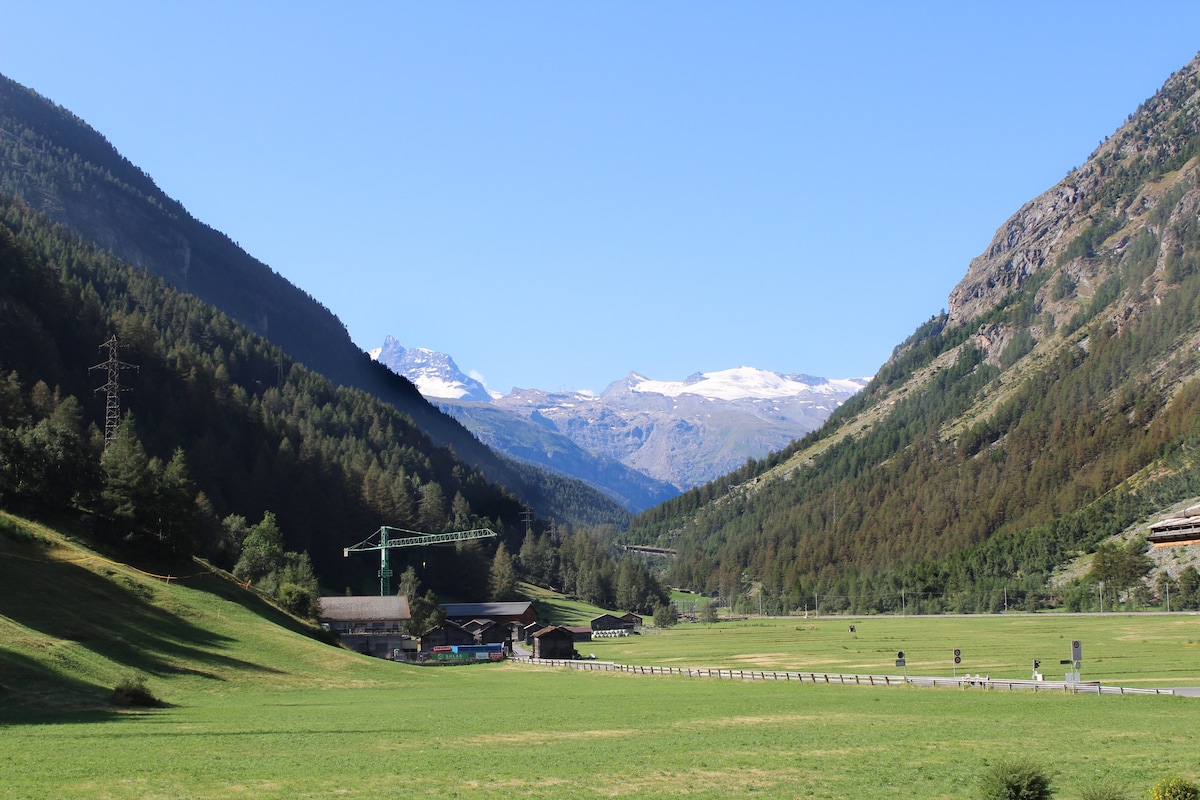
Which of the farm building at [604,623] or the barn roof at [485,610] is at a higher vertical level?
the barn roof at [485,610]

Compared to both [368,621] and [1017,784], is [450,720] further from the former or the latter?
[368,621]

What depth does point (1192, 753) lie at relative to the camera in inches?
1463

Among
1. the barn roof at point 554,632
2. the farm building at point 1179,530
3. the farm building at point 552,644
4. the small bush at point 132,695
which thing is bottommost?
the farm building at point 552,644

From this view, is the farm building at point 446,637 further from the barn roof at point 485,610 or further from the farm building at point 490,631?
the barn roof at point 485,610

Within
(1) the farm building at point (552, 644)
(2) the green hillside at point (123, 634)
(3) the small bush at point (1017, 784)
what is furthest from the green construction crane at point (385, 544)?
(3) the small bush at point (1017, 784)

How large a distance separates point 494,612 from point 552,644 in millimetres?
41276

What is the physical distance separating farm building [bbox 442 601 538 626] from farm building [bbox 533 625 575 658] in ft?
117

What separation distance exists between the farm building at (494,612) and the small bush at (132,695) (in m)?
111

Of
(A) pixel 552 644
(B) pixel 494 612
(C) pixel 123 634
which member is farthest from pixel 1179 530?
(B) pixel 494 612

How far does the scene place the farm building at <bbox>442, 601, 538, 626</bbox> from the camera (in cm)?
16788

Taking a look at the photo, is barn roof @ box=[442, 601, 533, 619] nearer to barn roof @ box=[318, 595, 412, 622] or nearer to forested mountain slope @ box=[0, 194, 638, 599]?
forested mountain slope @ box=[0, 194, 638, 599]

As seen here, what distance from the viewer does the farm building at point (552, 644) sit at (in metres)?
131

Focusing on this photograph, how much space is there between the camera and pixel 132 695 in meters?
53.3

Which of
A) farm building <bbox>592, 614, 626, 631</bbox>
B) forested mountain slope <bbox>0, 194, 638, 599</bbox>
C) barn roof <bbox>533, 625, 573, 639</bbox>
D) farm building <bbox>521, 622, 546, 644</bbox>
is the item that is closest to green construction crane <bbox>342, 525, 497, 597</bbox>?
forested mountain slope <bbox>0, 194, 638, 599</bbox>
